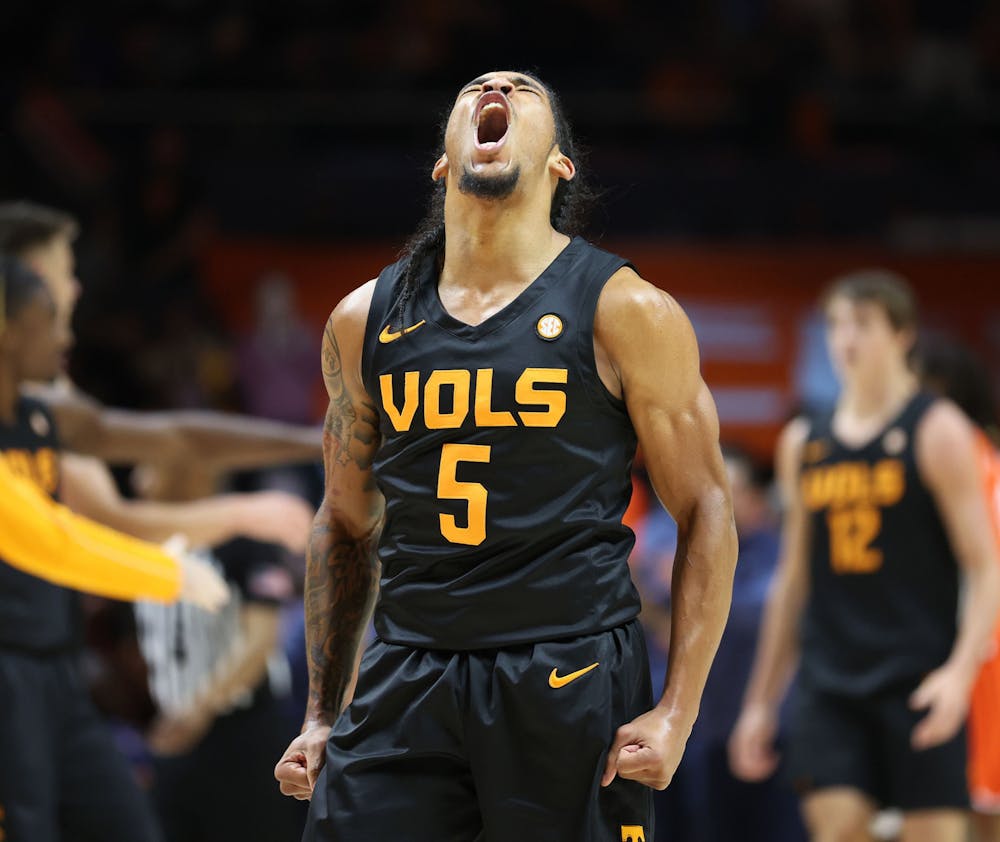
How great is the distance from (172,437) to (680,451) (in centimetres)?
291

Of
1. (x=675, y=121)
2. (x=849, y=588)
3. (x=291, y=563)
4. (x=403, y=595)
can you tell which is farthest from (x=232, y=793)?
(x=675, y=121)

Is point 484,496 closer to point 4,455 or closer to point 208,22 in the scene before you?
point 4,455

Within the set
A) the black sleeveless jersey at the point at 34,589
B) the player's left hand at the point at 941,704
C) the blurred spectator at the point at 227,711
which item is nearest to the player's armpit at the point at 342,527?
the black sleeveless jersey at the point at 34,589

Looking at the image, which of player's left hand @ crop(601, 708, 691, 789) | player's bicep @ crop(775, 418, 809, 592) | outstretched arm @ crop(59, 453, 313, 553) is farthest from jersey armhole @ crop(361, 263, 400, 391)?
player's bicep @ crop(775, 418, 809, 592)

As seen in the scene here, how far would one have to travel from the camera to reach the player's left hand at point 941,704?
556 cm

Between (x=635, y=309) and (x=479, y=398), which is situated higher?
(x=635, y=309)

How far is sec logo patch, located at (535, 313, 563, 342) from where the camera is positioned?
325 centimetres

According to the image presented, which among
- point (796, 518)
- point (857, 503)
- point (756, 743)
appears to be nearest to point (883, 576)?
point (857, 503)

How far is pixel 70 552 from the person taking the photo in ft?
15.4

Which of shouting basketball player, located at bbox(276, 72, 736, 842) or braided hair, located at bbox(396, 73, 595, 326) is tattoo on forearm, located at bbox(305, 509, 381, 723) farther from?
braided hair, located at bbox(396, 73, 595, 326)

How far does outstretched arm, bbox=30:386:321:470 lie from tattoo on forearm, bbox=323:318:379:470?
6.02ft

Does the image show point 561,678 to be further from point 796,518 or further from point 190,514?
point 796,518

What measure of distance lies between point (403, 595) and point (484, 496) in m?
0.28

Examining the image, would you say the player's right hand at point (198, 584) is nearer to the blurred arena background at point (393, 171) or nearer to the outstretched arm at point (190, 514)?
the outstretched arm at point (190, 514)
